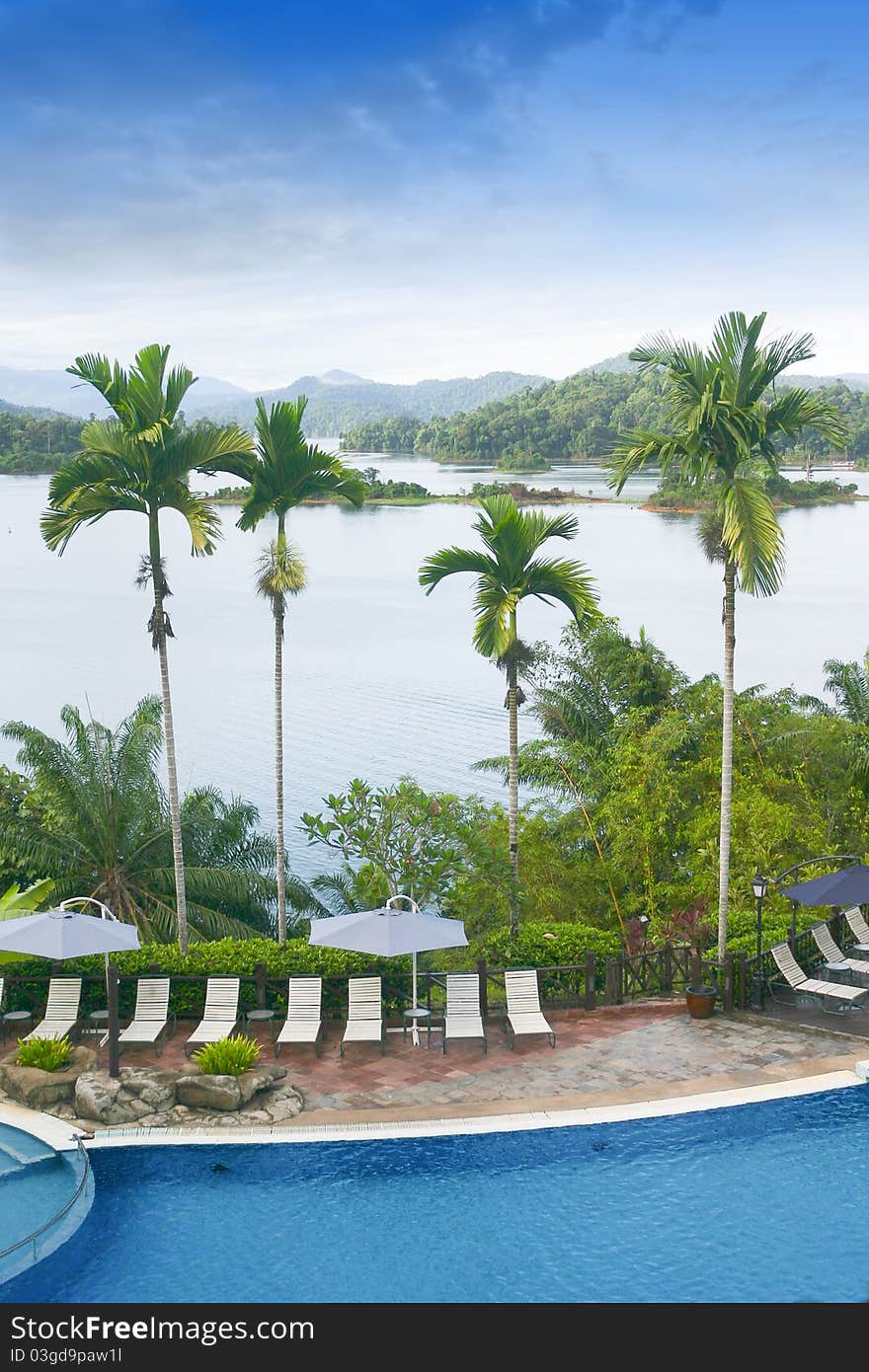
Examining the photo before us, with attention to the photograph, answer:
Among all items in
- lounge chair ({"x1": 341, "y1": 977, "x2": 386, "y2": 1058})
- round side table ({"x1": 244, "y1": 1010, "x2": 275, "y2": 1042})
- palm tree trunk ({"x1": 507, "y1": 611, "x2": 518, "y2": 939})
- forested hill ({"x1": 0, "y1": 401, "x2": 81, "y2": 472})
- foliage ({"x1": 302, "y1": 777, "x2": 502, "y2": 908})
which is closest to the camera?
lounge chair ({"x1": 341, "y1": 977, "x2": 386, "y2": 1058})

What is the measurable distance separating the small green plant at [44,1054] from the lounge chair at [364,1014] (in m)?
3.37

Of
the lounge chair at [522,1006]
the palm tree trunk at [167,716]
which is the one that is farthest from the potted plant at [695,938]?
the palm tree trunk at [167,716]

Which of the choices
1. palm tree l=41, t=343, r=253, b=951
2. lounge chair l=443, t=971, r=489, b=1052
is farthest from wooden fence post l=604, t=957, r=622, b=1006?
palm tree l=41, t=343, r=253, b=951

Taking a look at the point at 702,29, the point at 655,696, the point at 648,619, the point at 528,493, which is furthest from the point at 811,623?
the point at 655,696

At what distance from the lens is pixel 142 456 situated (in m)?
17.1

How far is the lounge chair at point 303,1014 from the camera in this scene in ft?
49.1

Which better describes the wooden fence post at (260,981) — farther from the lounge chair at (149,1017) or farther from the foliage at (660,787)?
the foliage at (660,787)

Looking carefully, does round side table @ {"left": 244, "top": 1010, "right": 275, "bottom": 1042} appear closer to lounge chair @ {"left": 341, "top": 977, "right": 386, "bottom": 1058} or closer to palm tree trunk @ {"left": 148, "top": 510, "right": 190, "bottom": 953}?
lounge chair @ {"left": 341, "top": 977, "right": 386, "bottom": 1058}

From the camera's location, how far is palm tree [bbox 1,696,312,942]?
21.2 meters

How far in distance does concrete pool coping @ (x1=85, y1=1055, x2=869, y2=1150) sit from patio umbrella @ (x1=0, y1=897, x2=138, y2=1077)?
154 centimetres

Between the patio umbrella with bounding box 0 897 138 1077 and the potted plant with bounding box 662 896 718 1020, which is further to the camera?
the potted plant with bounding box 662 896 718 1020

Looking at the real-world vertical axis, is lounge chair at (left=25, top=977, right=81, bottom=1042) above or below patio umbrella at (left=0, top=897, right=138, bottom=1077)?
below

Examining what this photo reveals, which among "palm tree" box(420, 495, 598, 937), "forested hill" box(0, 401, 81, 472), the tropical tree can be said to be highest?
"forested hill" box(0, 401, 81, 472)

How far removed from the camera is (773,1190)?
1162 centimetres
